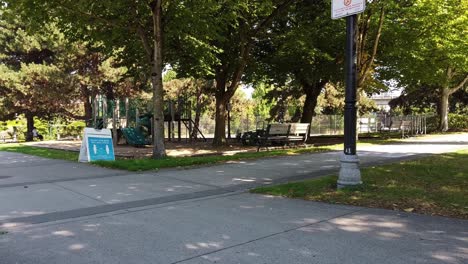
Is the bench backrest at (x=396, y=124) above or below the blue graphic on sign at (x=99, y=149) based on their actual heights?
above

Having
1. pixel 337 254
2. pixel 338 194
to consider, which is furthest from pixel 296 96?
pixel 337 254

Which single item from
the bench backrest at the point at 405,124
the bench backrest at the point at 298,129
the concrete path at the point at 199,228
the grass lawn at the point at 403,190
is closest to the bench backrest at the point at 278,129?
the bench backrest at the point at 298,129

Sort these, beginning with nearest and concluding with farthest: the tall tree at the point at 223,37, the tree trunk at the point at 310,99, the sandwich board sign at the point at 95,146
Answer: the sandwich board sign at the point at 95,146 → the tall tree at the point at 223,37 → the tree trunk at the point at 310,99

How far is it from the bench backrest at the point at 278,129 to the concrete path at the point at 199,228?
810 centimetres

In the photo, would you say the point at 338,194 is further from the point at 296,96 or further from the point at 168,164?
the point at 296,96

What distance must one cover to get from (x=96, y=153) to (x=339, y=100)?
35.0 metres

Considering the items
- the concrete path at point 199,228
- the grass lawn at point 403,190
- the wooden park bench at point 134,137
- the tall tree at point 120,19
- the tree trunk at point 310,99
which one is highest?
the tall tree at point 120,19

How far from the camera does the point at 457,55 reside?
23953mm

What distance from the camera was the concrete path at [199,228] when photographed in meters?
4.86

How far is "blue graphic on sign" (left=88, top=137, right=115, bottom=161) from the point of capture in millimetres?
14258

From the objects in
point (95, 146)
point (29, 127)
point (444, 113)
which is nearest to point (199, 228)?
point (95, 146)

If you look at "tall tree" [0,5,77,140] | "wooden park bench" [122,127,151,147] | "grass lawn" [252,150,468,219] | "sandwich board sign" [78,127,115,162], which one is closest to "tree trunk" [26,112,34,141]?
"tall tree" [0,5,77,140]

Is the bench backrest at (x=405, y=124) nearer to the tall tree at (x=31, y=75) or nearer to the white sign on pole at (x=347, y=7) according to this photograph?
the white sign on pole at (x=347, y=7)

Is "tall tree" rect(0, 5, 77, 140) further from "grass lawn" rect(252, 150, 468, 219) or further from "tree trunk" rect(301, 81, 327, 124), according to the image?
"grass lawn" rect(252, 150, 468, 219)
